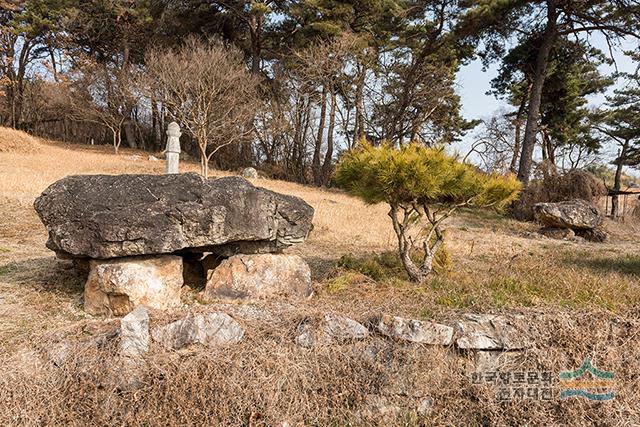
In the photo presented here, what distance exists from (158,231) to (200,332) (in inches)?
42.2

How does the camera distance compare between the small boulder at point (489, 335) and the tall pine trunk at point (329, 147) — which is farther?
the tall pine trunk at point (329, 147)

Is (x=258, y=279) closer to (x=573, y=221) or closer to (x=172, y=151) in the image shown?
(x=172, y=151)

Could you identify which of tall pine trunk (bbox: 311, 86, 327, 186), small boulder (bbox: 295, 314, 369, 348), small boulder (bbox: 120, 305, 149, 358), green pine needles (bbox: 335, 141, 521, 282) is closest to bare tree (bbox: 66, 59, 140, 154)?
tall pine trunk (bbox: 311, 86, 327, 186)

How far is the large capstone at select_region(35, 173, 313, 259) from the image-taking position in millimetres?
3230

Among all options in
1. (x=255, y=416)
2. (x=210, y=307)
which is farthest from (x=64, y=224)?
(x=255, y=416)

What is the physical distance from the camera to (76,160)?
16.8 metres

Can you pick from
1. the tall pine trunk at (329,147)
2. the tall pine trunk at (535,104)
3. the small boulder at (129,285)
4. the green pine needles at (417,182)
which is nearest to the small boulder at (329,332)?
the small boulder at (129,285)

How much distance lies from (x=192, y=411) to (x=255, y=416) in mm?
431

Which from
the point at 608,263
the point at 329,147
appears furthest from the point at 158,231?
the point at 329,147

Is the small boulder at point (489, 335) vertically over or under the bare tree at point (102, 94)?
under

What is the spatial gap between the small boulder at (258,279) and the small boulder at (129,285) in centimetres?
43

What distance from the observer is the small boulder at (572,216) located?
8766mm

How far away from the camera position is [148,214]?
328cm

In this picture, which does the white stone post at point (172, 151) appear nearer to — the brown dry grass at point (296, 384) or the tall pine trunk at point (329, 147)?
the brown dry grass at point (296, 384)
